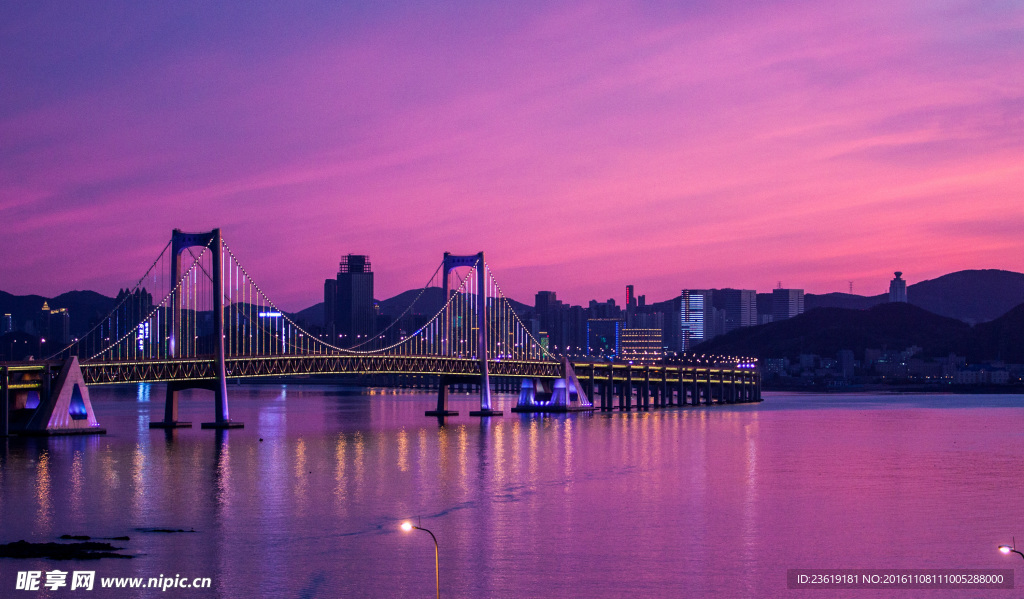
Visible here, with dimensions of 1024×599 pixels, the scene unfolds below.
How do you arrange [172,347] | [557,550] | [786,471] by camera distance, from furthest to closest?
[172,347]
[786,471]
[557,550]

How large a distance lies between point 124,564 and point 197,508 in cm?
1126

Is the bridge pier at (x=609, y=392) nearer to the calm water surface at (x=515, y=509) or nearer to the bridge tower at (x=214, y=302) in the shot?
the calm water surface at (x=515, y=509)


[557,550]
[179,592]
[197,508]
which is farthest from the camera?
[197,508]

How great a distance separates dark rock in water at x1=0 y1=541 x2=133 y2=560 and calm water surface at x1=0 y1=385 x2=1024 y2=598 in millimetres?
763

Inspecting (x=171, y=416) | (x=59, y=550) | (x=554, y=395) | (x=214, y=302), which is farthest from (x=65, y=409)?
(x=554, y=395)

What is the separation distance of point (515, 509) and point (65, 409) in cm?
3834

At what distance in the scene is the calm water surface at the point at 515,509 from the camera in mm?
32219

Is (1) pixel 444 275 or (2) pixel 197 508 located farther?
(1) pixel 444 275

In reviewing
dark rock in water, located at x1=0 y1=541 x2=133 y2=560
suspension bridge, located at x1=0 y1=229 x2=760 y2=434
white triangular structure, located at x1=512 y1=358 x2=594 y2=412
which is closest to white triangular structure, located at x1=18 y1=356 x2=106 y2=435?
suspension bridge, located at x1=0 y1=229 x2=760 y2=434

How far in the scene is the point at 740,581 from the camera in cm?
3142

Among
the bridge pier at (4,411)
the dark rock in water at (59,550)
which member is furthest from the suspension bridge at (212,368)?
the dark rock in water at (59,550)

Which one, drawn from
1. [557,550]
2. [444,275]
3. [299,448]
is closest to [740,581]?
[557,550]

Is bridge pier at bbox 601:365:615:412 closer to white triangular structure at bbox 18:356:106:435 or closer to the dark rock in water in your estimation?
white triangular structure at bbox 18:356:106:435

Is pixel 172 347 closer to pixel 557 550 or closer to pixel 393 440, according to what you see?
pixel 393 440
